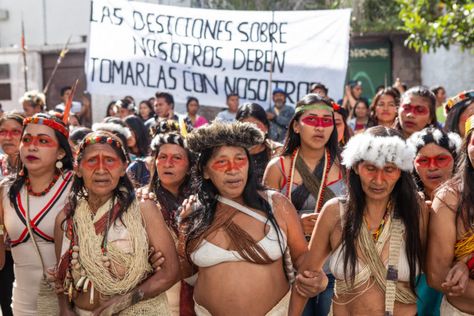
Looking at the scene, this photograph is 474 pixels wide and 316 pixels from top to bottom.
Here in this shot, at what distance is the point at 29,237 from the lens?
4320mm

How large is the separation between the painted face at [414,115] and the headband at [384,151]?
2.28 m

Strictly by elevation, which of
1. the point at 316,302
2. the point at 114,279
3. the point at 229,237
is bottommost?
the point at 316,302

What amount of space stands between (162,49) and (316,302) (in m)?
5.79

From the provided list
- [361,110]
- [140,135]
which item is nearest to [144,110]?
[361,110]

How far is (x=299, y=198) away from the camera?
15.8 ft

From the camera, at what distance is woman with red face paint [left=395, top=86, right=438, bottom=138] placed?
5730 millimetres

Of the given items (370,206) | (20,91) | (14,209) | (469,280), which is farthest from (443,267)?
(20,91)

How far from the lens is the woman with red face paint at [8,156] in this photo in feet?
17.9

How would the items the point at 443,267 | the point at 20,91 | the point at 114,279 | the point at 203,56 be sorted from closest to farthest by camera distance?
the point at 443,267 → the point at 114,279 → the point at 203,56 → the point at 20,91

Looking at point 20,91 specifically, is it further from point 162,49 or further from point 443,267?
point 443,267

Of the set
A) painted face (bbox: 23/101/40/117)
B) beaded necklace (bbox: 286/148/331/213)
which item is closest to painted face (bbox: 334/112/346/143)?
beaded necklace (bbox: 286/148/331/213)

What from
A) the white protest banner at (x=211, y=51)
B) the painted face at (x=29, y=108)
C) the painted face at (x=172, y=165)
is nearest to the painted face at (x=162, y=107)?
the white protest banner at (x=211, y=51)

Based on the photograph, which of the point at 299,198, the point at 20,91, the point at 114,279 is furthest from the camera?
the point at 20,91

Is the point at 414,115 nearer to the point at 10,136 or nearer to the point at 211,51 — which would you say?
the point at 10,136
